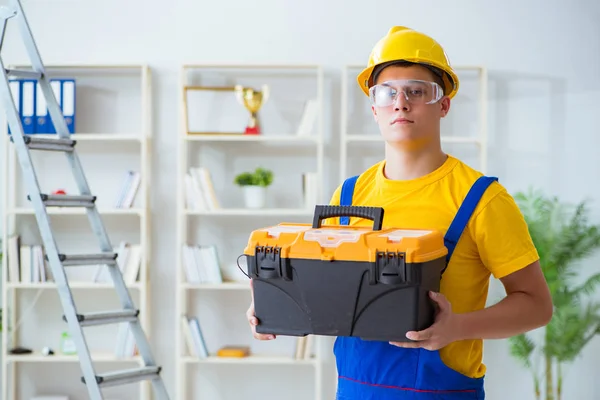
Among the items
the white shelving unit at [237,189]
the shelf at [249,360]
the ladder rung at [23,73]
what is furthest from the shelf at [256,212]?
the ladder rung at [23,73]

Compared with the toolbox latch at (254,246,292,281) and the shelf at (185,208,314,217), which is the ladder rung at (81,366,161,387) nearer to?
the shelf at (185,208,314,217)

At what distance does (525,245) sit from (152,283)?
3719mm

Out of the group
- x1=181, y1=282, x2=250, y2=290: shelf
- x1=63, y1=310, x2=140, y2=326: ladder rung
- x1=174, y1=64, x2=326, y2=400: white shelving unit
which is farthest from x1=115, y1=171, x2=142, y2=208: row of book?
x1=63, y1=310, x2=140, y2=326: ladder rung

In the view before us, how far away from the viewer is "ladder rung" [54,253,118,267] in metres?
3.18

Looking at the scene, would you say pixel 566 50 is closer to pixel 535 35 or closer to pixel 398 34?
pixel 535 35

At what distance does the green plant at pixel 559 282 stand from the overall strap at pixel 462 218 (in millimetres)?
3117

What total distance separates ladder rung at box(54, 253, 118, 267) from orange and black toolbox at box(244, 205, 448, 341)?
178cm

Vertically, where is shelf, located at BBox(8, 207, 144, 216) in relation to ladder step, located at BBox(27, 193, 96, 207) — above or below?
below

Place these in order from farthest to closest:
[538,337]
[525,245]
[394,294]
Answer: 1. [538,337]
2. [525,245]
3. [394,294]

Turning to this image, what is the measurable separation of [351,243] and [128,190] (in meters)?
3.51

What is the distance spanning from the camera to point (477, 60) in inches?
195

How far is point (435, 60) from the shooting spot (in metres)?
1.63

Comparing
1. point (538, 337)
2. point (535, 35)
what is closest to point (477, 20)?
point (535, 35)

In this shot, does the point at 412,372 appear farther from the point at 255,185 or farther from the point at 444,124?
the point at 444,124
